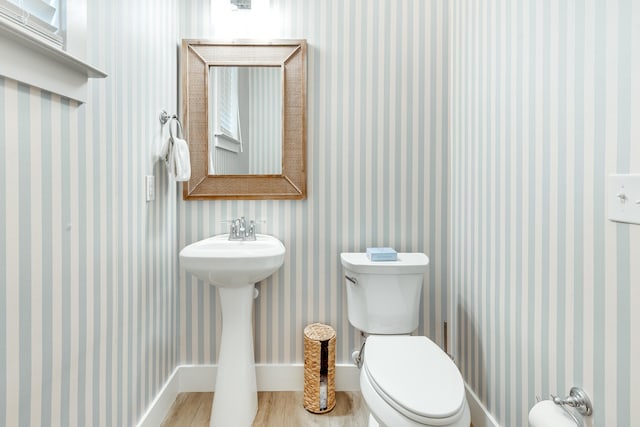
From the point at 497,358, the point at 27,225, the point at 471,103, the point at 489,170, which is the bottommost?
the point at 497,358

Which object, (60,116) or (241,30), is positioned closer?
(60,116)

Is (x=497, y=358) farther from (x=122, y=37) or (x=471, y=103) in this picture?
(x=122, y=37)

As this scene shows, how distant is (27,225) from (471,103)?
1.66 meters

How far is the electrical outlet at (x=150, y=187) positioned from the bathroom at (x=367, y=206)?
0.10 ft

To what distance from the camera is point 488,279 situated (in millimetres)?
1446

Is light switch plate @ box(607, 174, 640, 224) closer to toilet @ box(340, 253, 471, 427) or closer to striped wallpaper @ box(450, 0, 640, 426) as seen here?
striped wallpaper @ box(450, 0, 640, 426)

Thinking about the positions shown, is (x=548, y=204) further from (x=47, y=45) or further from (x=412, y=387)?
(x=47, y=45)

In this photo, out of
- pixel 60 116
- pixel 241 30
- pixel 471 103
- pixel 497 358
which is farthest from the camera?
pixel 241 30

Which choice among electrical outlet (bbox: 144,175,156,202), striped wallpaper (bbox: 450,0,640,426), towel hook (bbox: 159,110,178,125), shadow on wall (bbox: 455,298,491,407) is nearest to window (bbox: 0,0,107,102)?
electrical outlet (bbox: 144,175,156,202)

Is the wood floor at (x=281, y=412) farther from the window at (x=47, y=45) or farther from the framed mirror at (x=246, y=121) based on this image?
the window at (x=47, y=45)

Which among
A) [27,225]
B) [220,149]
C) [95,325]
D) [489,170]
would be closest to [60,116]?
[27,225]

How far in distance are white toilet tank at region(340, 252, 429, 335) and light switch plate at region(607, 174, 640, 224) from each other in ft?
2.85

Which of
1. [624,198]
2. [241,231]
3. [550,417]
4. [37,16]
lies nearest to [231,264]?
[241,231]

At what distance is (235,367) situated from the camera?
5.30ft
